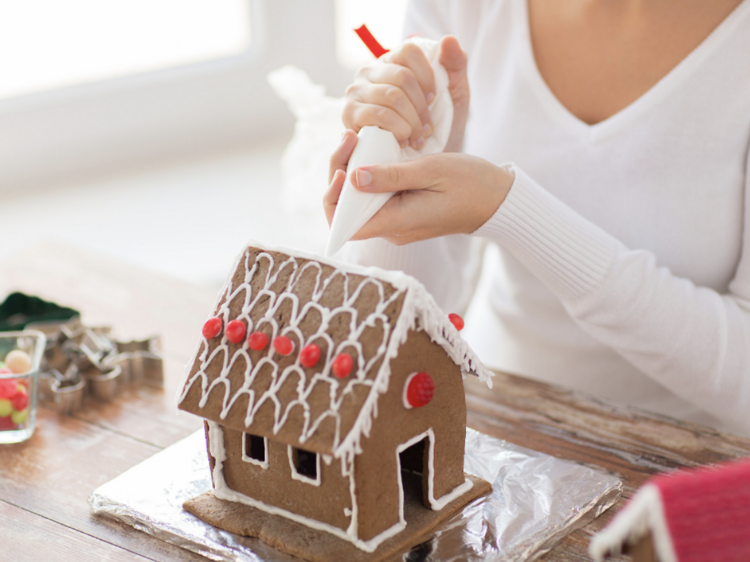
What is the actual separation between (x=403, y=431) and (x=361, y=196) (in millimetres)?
220

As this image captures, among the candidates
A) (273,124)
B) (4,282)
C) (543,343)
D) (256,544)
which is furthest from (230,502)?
(273,124)

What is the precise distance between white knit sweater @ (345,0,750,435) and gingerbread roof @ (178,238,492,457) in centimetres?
25

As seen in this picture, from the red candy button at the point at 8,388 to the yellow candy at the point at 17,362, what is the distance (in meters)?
0.06

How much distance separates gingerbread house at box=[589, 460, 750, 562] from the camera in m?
0.48

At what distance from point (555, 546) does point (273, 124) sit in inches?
82.6

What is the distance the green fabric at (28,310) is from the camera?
3.73ft

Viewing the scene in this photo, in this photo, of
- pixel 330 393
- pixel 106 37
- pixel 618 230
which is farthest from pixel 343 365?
pixel 106 37

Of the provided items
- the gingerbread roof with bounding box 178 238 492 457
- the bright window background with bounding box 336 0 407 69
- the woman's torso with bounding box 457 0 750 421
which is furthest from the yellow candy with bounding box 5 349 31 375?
the bright window background with bounding box 336 0 407 69

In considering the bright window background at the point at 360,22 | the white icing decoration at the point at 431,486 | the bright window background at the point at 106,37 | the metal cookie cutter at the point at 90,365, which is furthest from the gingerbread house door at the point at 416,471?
the bright window background at the point at 360,22

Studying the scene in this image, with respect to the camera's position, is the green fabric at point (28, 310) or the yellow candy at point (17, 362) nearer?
the yellow candy at point (17, 362)

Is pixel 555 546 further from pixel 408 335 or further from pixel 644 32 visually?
pixel 644 32

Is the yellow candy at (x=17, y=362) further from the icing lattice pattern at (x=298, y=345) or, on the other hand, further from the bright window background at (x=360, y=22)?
the bright window background at (x=360, y=22)

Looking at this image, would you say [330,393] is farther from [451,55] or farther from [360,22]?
[360,22]

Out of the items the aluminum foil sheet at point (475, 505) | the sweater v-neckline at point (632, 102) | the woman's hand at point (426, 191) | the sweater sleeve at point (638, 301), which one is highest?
the sweater v-neckline at point (632, 102)
